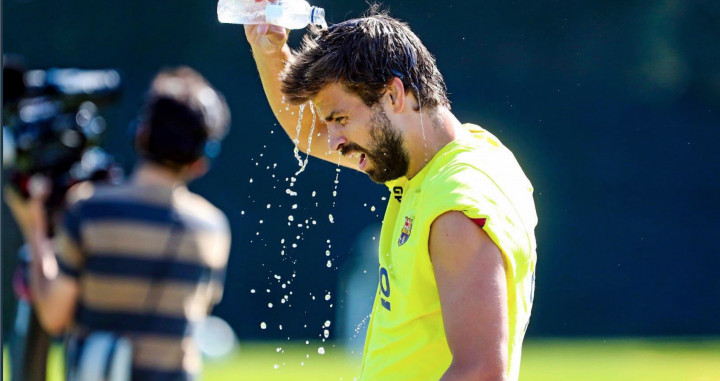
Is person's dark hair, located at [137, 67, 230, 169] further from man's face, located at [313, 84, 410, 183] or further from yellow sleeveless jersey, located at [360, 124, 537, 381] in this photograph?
yellow sleeveless jersey, located at [360, 124, 537, 381]

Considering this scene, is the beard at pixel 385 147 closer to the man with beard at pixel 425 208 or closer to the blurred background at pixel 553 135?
the man with beard at pixel 425 208

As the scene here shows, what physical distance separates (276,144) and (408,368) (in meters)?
7.08

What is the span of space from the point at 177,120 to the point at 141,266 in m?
0.44

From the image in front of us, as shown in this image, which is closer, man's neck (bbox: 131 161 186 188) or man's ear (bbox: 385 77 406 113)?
man's ear (bbox: 385 77 406 113)

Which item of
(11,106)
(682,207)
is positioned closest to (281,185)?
(682,207)

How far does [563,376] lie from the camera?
26.2 feet

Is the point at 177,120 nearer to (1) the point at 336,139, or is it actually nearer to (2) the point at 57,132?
(1) the point at 336,139

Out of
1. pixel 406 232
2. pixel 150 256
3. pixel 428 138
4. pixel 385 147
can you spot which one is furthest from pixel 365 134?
pixel 150 256

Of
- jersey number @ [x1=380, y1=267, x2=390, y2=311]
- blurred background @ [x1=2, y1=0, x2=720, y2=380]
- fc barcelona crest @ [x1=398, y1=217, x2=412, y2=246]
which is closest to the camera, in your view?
fc barcelona crest @ [x1=398, y1=217, x2=412, y2=246]

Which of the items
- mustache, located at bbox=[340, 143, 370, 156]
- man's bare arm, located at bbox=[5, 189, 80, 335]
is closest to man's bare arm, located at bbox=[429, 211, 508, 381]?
mustache, located at bbox=[340, 143, 370, 156]

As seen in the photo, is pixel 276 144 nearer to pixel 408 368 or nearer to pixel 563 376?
pixel 563 376

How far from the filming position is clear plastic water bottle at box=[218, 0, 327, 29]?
3172mm

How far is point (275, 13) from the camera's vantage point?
3.17 metres

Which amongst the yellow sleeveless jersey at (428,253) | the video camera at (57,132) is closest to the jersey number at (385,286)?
the yellow sleeveless jersey at (428,253)
